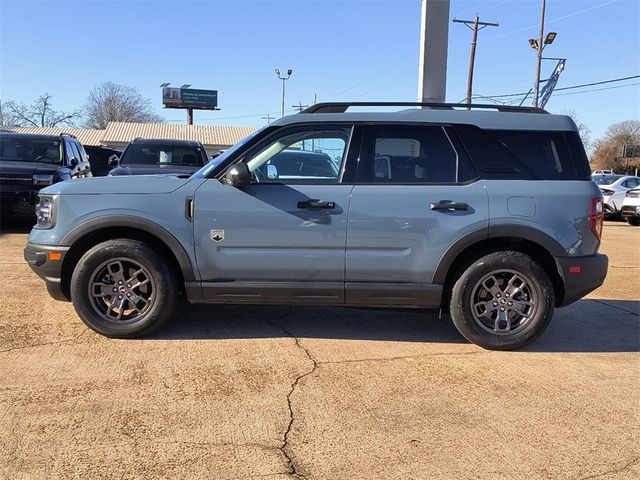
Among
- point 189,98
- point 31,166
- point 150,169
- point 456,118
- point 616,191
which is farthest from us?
point 189,98

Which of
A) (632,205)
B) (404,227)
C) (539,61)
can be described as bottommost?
(632,205)

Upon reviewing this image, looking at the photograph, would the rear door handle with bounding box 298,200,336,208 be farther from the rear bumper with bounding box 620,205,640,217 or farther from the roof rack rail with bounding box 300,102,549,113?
the rear bumper with bounding box 620,205,640,217

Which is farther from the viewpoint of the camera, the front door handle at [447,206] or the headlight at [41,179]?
the headlight at [41,179]

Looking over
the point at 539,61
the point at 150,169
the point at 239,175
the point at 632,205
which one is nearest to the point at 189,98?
the point at 539,61

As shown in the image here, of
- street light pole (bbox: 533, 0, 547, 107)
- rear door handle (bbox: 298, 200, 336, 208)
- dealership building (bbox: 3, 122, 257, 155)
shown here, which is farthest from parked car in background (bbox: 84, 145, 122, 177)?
dealership building (bbox: 3, 122, 257, 155)

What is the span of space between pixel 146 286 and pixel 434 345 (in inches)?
99.8

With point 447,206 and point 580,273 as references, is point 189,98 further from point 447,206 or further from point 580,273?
point 580,273

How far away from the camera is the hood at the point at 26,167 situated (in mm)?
9727

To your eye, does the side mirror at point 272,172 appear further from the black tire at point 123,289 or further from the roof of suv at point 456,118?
the black tire at point 123,289

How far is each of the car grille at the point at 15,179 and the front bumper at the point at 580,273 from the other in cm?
902

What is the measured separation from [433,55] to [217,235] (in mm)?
6532

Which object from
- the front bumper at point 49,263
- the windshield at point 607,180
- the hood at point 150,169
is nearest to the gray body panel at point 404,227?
the front bumper at point 49,263

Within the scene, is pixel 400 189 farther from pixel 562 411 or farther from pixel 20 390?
pixel 20 390

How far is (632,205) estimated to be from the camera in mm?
16172
